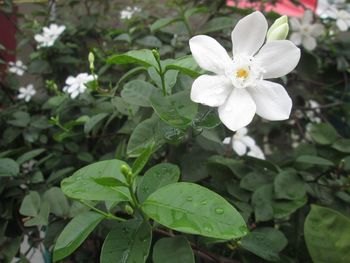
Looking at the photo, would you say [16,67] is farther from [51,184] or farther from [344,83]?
[344,83]

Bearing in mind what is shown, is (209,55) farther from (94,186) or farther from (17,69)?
(17,69)

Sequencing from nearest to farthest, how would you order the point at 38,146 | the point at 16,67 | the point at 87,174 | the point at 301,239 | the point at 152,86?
1. the point at 87,174
2. the point at 152,86
3. the point at 301,239
4. the point at 38,146
5. the point at 16,67

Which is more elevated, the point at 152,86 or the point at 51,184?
the point at 152,86

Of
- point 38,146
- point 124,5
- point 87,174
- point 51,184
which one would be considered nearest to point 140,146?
point 87,174

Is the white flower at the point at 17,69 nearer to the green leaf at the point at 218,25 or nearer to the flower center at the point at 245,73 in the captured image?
the green leaf at the point at 218,25

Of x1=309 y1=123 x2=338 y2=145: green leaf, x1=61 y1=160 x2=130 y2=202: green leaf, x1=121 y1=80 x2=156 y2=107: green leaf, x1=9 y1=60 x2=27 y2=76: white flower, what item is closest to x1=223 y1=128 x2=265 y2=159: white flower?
x1=309 y1=123 x2=338 y2=145: green leaf

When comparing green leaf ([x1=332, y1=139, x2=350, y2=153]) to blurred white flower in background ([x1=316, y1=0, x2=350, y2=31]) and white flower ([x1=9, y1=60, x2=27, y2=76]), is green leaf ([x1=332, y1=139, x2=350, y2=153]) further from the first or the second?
white flower ([x1=9, y1=60, x2=27, y2=76])

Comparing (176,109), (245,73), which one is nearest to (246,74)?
(245,73)
